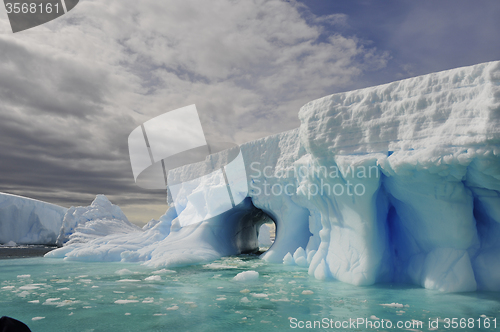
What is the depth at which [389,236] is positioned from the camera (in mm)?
6836

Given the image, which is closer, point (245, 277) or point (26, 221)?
point (245, 277)

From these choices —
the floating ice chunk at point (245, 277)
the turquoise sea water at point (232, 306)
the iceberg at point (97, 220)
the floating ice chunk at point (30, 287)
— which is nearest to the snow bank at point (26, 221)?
the iceberg at point (97, 220)

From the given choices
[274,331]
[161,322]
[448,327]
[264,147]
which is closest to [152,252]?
[264,147]

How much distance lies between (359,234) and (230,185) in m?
7.48

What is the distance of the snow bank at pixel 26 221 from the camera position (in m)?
27.1

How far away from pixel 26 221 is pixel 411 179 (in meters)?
33.2

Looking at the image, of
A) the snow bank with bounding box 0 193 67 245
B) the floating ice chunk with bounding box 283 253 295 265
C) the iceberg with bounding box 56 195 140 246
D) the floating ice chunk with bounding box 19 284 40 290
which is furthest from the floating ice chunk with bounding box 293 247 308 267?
the snow bank with bounding box 0 193 67 245

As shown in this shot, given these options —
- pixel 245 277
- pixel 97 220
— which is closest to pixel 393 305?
pixel 245 277

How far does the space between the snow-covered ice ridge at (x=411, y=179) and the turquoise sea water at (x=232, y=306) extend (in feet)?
1.88

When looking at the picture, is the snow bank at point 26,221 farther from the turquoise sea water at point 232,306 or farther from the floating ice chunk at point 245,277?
the floating ice chunk at point 245,277

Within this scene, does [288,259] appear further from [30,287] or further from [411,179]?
[30,287]

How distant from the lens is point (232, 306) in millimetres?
4660

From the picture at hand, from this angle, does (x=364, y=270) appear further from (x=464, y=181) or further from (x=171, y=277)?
(x=171, y=277)

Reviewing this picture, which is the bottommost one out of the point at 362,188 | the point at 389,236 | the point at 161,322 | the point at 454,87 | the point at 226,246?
the point at 226,246
